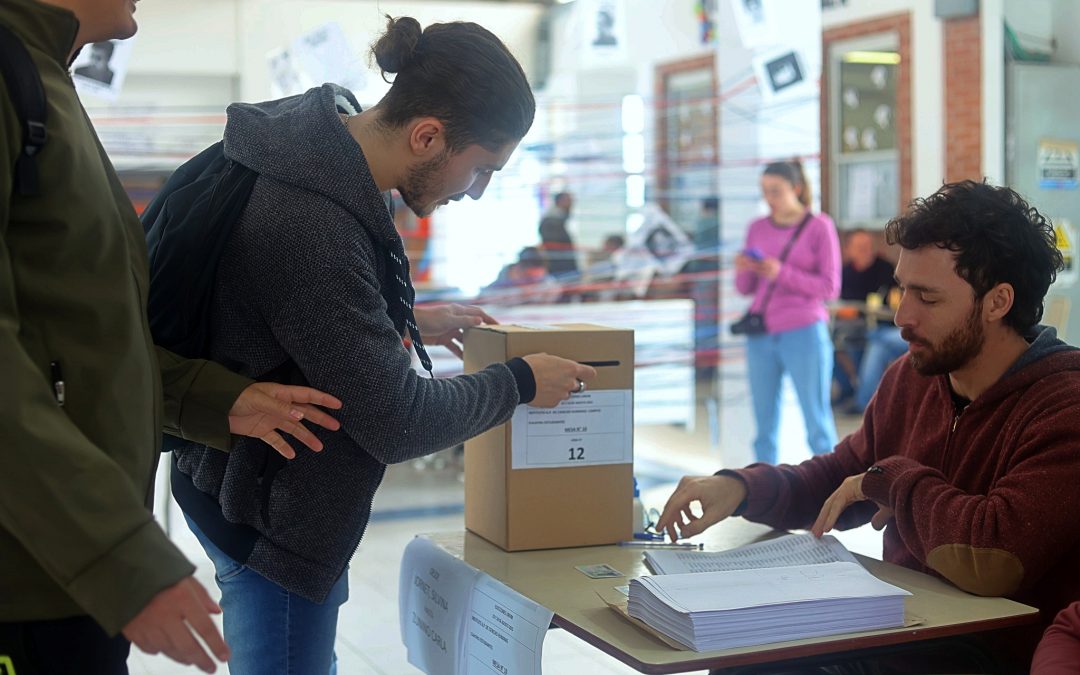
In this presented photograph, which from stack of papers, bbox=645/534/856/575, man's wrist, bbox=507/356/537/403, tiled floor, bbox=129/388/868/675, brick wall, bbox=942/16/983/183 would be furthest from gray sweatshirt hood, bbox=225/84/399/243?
brick wall, bbox=942/16/983/183

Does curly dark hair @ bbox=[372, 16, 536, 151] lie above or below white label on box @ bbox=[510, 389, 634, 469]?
above

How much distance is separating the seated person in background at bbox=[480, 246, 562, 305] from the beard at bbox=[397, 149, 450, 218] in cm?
417

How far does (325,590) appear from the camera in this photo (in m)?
1.65

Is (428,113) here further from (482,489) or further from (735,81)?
(735,81)

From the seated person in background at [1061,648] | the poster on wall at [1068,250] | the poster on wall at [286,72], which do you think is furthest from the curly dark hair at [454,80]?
the poster on wall at [1068,250]

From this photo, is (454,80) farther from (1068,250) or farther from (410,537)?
(1068,250)

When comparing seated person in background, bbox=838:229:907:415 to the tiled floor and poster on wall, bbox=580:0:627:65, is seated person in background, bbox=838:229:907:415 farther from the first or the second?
poster on wall, bbox=580:0:627:65

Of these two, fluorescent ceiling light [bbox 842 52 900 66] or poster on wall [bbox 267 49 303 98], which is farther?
fluorescent ceiling light [bbox 842 52 900 66]

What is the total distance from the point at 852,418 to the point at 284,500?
23.6 ft

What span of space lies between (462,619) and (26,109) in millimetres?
1083

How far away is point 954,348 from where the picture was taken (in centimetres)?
194

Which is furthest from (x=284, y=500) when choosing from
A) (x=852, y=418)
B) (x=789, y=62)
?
(x=852, y=418)

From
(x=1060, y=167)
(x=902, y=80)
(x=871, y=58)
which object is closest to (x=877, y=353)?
(x=1060, y=167)

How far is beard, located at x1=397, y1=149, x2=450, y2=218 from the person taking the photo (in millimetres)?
1703
